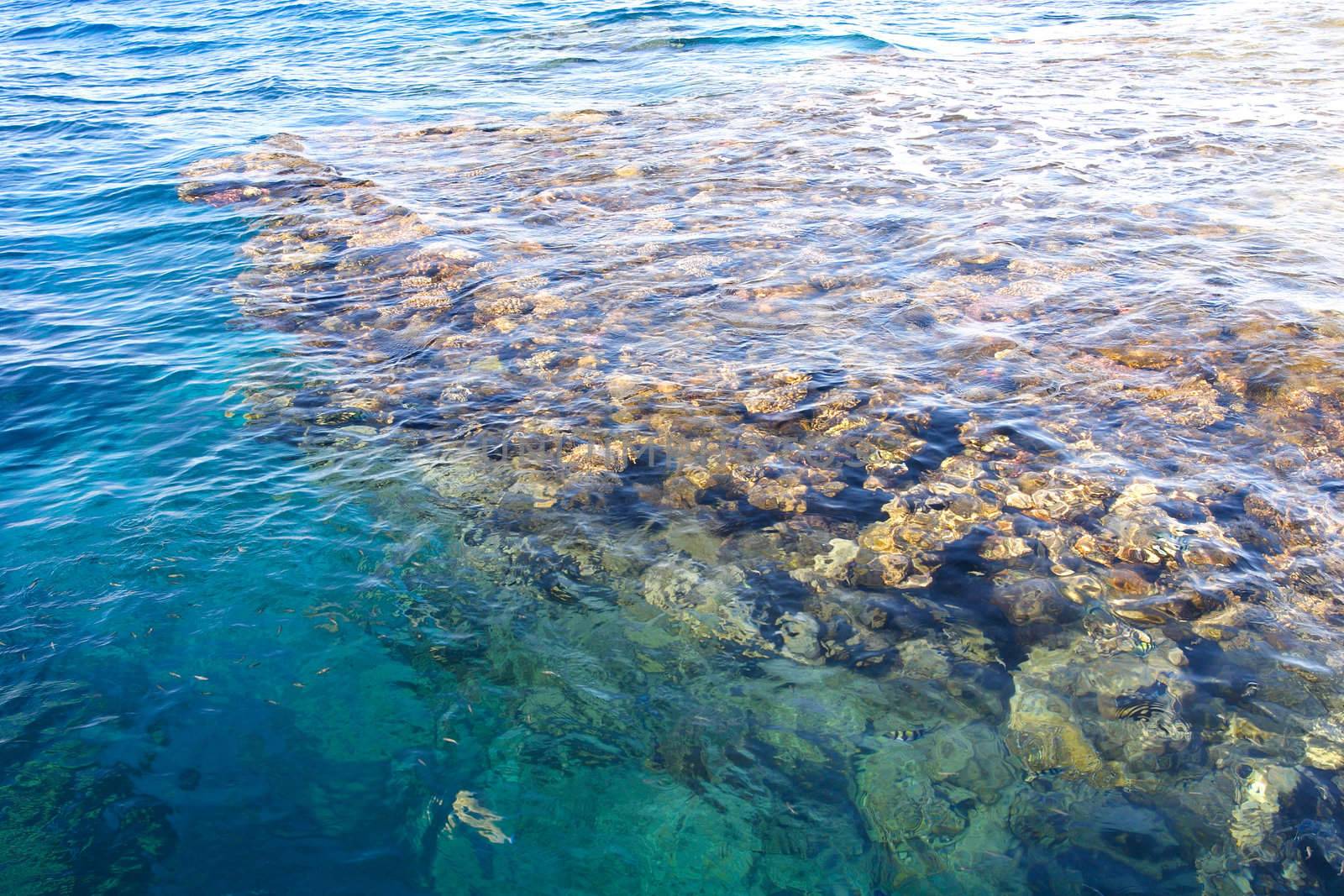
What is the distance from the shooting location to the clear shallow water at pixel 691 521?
183 inches

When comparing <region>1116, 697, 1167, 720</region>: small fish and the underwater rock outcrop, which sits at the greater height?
the underwater rock outcrop

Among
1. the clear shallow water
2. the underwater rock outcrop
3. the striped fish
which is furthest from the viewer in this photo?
the striped fish

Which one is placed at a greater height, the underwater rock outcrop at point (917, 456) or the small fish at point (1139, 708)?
the underwater rock outcrop at point (917, 456)

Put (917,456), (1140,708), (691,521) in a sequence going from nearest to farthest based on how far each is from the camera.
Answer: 1. (1140,708)
2. (691,521)
3. (917,456)

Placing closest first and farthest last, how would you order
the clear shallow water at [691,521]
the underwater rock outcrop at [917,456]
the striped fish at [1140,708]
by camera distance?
the clear shallow water at [691,521]
the underwater rock outcrop at [917,456]
the striped fish at [1140,708]

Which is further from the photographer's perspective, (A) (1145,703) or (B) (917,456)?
(B) (917,456)

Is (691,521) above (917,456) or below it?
below

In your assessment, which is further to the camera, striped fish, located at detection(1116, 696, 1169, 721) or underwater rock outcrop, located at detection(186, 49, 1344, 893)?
striped fish, located at detection(1116, 696, 1169, 721)

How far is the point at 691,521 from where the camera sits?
6652 millimetres

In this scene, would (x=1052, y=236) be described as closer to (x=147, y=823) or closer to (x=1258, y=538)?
(x=1258, y=538)

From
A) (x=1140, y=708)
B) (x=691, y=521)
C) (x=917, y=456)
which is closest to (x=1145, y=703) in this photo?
(x=1140, y=708)

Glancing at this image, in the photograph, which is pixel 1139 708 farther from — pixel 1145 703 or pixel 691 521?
pixel 691 521

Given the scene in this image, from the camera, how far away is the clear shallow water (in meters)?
4.65

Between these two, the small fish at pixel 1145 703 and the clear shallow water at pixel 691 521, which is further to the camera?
the small fish at pixel 1145 703
